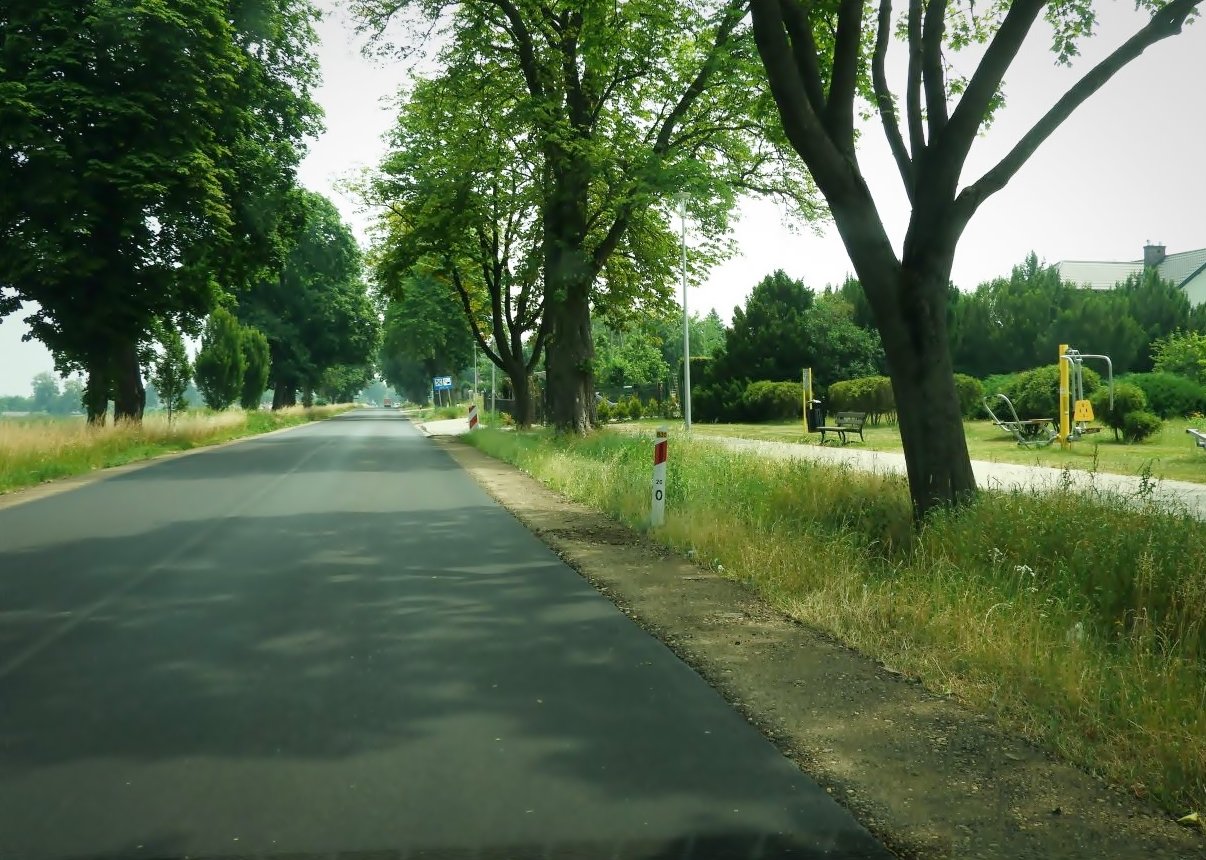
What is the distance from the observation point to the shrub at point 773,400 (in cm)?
4597

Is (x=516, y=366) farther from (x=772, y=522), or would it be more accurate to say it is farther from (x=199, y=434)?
(x=772, y=522)

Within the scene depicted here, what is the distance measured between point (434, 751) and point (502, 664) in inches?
62.0

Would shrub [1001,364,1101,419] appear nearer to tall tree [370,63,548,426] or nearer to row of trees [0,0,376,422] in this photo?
tall tree [370,63,548,426]

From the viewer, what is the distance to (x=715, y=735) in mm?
5121

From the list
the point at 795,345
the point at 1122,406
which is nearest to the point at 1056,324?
the point at 795,345

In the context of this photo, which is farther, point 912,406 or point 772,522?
point 772,522

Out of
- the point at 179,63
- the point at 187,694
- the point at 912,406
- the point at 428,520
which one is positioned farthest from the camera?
the point at 179,63

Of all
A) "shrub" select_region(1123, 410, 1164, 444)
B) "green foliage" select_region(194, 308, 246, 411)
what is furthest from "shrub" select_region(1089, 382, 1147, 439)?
"green foliage" select_region(194, 308, 246, 411)

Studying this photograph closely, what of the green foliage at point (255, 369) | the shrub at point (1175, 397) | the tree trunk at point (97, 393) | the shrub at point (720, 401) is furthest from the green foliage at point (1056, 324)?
the green foliage at point (255, 369)

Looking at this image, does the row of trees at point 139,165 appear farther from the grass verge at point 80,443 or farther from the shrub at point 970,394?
the shrub at point 970,394

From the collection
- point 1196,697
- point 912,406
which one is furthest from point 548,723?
point 912,406

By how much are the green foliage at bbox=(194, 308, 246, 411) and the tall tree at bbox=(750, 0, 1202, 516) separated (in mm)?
46676

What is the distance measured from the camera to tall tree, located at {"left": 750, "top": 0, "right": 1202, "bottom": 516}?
1045 centimetres

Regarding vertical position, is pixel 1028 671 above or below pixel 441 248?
below
